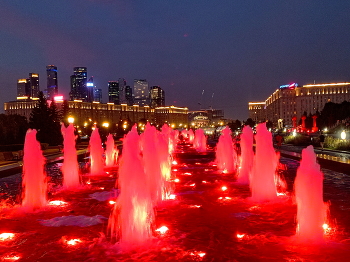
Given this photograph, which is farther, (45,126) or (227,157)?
(45,126)

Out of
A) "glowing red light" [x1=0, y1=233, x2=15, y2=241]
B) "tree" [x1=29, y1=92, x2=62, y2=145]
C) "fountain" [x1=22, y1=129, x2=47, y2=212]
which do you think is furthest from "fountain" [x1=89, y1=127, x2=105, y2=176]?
"tree" [x1=29, y1=92, x2=62, y2=145]

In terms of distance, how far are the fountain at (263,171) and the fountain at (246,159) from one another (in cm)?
243

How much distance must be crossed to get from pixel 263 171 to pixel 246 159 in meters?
5.02

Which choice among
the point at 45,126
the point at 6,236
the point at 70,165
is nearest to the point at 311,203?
the point at 6,236

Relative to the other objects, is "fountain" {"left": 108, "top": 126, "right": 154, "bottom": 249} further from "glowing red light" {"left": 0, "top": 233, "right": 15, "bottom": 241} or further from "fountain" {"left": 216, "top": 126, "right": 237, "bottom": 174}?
"fountain" {"left": 216, "top": 126, "right": 237, "bottom": 174}

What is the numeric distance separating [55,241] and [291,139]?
38.8m

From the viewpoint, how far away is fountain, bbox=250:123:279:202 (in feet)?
36.8

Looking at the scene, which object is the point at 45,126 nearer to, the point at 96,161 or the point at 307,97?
the point at 96,161

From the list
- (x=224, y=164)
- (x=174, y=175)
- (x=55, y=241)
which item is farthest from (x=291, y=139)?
(x=55, y=241)

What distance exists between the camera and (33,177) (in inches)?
439

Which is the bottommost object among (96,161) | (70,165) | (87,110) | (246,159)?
(96,161)

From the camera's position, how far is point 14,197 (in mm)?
11852

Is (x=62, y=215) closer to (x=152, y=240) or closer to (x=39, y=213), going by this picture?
(x=39, y=213)

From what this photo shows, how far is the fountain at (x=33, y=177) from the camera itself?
10.6 metres
